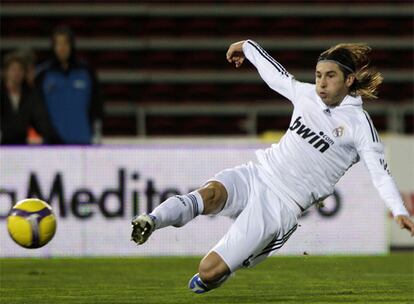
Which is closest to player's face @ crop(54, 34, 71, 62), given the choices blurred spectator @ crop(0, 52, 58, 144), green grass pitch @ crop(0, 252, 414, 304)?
blurred spectator @ crop(0, 52, 58, 144)

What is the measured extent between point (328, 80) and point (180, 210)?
131 centimetres

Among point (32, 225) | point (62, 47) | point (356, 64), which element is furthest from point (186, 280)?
point (62, 47)

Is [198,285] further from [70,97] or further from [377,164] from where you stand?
[70,97]

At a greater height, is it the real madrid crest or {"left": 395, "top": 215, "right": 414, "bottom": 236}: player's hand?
the real madrid crest

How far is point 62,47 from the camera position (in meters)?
12.0

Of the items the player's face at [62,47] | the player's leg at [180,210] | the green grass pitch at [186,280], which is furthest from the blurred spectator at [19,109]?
the player's leg at [180,210]

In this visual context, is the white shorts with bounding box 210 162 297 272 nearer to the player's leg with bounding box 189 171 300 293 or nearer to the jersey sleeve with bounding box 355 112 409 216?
the player's leg with bounding box 189 171 300 293

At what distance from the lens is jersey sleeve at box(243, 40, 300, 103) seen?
7.04m

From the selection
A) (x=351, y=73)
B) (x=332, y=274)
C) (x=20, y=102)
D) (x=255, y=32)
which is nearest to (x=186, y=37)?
(x=255, y=32)

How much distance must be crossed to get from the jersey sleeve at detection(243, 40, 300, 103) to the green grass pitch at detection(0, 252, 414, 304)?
1386 mm

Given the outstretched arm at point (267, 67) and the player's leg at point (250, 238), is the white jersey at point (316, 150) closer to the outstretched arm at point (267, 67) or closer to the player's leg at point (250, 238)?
the player's leg at point (250, 238)

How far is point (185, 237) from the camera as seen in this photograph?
39.4 feet

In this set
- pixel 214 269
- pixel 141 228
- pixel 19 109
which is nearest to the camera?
pixel 141 228

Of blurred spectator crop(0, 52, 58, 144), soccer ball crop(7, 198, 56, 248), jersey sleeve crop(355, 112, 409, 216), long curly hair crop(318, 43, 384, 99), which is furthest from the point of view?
blurred spectator crop(0, 52, 58, 144)
